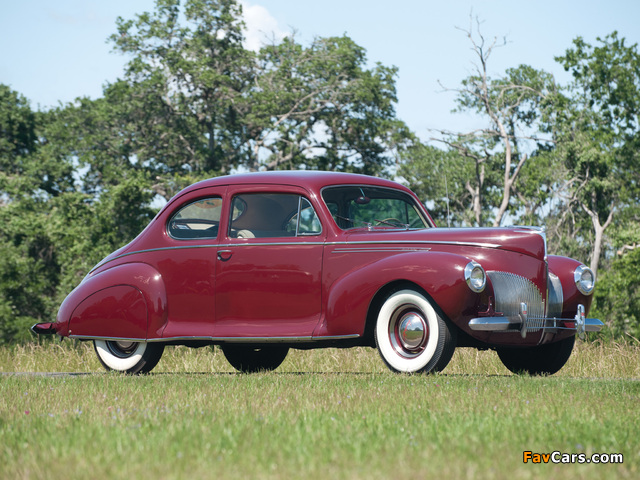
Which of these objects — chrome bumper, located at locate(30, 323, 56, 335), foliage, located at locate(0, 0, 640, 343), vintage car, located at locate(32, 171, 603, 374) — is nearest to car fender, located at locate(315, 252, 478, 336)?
vintage car, located at locate(32, 171, 603, 374)

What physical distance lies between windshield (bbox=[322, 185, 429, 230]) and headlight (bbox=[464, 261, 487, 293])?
1.57 m

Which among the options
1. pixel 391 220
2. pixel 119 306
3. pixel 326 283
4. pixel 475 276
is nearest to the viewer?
pixel 475 276

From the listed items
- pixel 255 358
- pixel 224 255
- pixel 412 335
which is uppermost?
pixel 224 255

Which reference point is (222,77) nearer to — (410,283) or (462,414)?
(410,283)

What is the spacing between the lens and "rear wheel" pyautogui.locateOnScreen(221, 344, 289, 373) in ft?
34.2

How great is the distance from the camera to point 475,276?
7316mm

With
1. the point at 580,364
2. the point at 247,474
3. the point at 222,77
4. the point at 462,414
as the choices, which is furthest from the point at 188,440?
the point at 222,77

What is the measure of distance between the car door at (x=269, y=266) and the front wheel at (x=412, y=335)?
784mm

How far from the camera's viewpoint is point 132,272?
30.1 feet

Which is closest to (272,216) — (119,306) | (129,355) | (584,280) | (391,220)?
(391,220)

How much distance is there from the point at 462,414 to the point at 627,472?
162 centimetres

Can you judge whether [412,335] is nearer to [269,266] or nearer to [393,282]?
[393,282]

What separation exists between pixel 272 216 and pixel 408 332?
202cm

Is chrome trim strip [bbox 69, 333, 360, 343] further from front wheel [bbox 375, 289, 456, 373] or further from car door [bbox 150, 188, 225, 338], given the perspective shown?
front wheel [bbox 375, 289, 456, 373]
